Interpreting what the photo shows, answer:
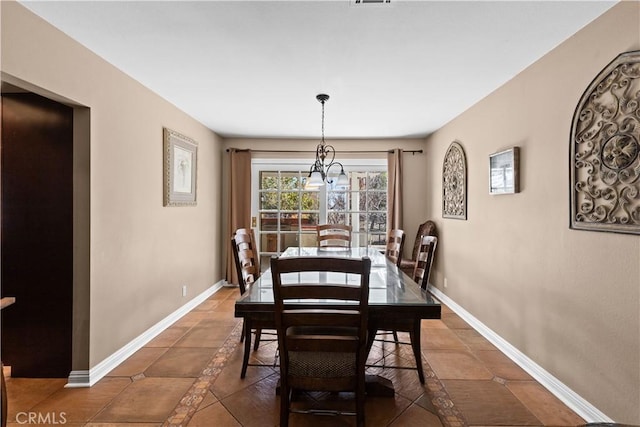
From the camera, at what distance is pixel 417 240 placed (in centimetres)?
492

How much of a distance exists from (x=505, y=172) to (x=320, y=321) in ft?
7.30

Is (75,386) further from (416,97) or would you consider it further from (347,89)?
(416,97)

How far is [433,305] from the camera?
1.79m

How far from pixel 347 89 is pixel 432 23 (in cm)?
117

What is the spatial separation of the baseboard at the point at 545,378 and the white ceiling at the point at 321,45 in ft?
7.57

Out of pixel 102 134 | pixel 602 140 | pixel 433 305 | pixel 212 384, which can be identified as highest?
pixel 102 134

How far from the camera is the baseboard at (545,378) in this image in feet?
6.46

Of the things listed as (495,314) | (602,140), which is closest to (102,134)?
(602,140)

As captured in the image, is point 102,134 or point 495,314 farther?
point 495,314

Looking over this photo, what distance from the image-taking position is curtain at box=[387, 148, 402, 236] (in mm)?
5086

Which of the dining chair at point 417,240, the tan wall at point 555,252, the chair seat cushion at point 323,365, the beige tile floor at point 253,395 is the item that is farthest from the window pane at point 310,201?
the chair seat cushion at point 323,365

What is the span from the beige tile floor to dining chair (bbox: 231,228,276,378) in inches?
6.7

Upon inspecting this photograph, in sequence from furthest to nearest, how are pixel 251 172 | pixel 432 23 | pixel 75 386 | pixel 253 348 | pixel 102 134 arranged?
pixel 251 172 < pixel 253 348 < pixel 102 134 < pixel 75 386 < pixel 432 23

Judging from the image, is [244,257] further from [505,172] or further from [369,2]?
[505,172]
